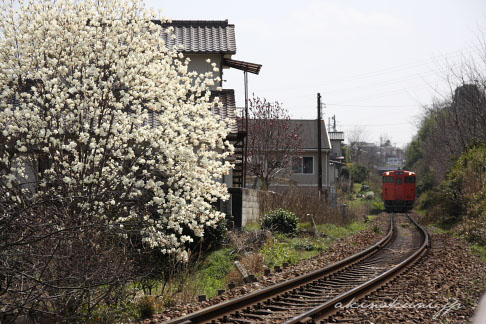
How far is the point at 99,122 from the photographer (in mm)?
8828

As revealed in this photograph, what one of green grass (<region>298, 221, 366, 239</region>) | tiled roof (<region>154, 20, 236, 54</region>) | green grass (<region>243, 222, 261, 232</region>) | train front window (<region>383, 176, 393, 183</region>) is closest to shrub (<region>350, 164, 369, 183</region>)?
train front window (<region>383, 176, 393, 183</region>)

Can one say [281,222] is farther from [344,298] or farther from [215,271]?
[344,298]

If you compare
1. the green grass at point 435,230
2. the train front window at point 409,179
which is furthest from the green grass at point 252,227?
the train front window at point 409,179

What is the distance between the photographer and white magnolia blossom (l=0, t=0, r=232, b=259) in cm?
848

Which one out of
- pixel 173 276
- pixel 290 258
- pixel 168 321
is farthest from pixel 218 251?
pixel 168 321

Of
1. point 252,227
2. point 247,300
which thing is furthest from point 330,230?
point 247,300

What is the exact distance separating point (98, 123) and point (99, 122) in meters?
0.04

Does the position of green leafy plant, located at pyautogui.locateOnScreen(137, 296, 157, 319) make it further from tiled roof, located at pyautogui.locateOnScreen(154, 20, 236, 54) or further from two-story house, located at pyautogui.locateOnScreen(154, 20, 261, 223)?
tiled roof, located at pyautogui.locateOnScreen(154, 20, 236, 54)

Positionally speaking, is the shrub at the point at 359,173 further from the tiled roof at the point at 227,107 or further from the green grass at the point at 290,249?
the green grass at the point at 290,249

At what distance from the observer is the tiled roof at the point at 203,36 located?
2034 cm

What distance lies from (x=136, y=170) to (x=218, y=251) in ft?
18.6

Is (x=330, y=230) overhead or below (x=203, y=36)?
below

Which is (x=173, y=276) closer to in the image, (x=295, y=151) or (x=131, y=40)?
(x=131, y=40)

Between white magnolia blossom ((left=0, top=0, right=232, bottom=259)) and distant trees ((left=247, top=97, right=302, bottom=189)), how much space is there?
21291mm
